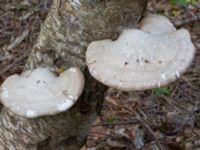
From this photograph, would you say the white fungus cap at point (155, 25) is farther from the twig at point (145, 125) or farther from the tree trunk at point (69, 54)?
the twig at point (145, 125)

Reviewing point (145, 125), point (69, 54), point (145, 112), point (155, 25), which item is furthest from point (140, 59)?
point (145, 112)

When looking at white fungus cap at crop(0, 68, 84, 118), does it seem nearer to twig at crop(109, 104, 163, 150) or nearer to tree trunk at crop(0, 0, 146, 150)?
tree trunk at crop(0, 0, 146, 150)

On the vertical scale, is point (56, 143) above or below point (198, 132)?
above

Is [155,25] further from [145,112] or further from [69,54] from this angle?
[145,112]

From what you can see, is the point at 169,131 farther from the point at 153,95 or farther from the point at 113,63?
the point at 113,63

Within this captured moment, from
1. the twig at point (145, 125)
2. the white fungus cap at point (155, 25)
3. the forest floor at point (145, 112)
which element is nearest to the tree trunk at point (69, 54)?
the white fungus cap at point (155, 25)

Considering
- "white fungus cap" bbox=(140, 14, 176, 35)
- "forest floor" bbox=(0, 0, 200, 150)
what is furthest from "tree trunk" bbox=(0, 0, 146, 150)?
"forest floor" bbox=(0, 0, 200, 150)

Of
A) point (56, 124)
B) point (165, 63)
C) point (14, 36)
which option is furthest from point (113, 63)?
point (14, 36)
